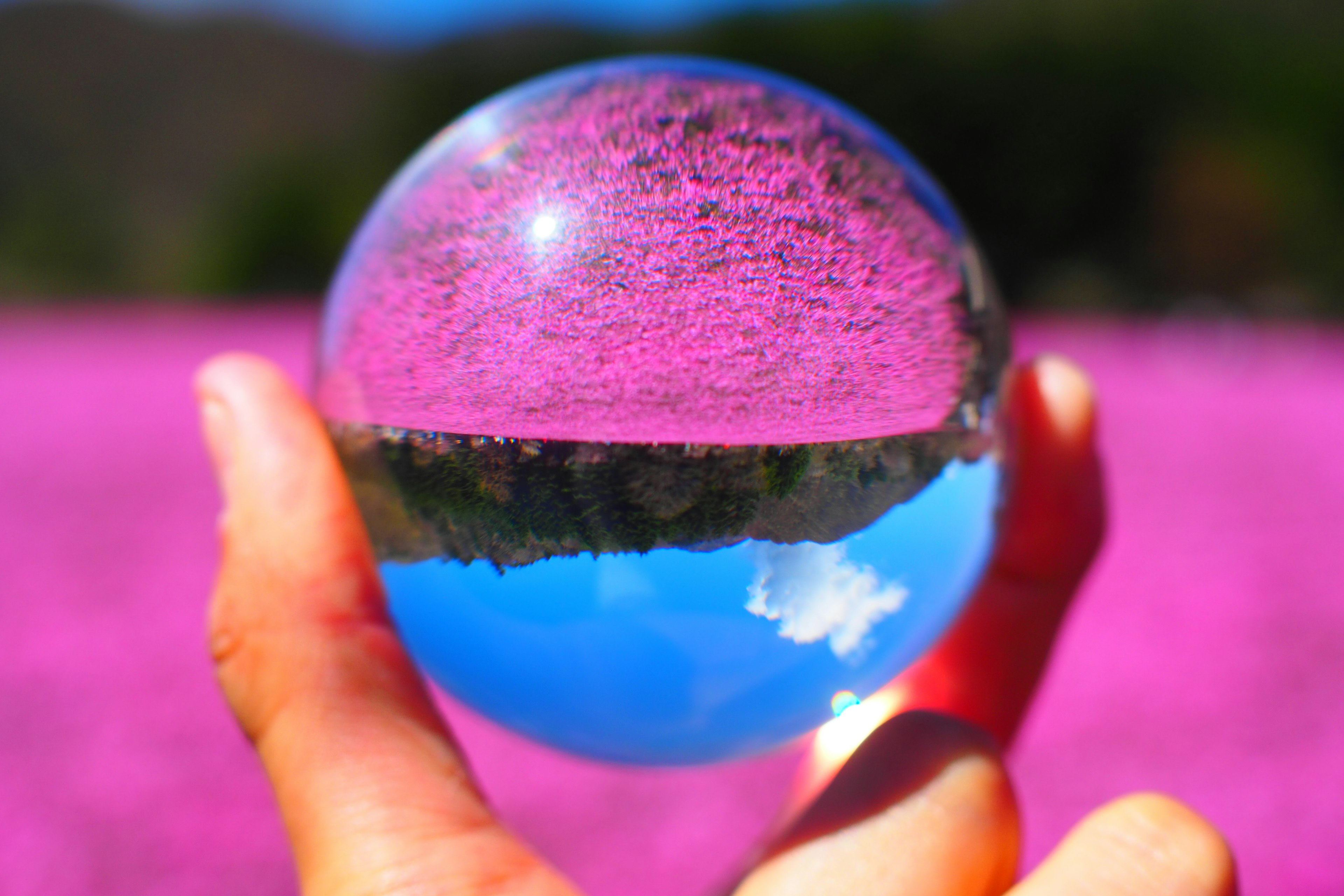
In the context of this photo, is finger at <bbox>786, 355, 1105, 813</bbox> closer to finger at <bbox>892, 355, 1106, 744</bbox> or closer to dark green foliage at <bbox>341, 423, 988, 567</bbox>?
finger at <bbox>892, 355, 1106, 744</bbox>

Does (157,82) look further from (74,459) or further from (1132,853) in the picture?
(1132,853)

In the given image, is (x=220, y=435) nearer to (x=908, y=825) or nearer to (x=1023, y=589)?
(x=908, y=825)

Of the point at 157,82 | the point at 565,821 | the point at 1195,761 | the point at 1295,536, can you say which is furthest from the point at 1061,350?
the point at 157,82

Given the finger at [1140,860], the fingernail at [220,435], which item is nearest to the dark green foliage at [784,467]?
the finger at [1140,860]

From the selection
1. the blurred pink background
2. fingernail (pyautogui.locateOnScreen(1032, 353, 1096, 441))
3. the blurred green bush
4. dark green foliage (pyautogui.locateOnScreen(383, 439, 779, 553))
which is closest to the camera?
dark green foliage (pyautogui.locateOnScreen(383, 439, 779, 553))

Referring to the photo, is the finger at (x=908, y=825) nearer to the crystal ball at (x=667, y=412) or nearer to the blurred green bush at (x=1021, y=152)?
the crystal ball at (x=667, y=412)

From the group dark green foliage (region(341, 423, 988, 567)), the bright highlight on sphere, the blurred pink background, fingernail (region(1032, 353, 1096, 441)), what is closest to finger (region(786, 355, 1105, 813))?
fingernail (region(1032, 353, 1096, 441))

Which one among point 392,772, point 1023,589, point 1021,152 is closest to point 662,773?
point 1023,589
